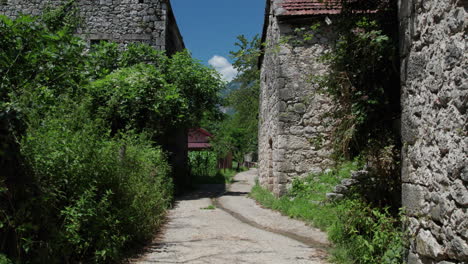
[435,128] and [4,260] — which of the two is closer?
[4,260]

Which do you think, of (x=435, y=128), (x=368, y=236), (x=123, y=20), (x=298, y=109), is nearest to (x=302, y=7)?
(x=298, y=109)

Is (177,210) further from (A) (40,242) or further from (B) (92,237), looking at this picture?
(A) (40,242)

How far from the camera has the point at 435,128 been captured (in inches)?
125

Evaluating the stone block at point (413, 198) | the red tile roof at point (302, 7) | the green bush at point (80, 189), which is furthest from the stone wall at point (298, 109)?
the stone block at point (413, 198)

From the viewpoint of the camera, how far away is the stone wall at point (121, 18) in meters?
13.3

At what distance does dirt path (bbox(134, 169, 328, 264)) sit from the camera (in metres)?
4.98

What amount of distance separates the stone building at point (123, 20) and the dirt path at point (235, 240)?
523 centimetres

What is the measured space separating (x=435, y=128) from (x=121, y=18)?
1245cm

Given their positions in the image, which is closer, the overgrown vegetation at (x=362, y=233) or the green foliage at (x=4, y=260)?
the green foliage at (x=4, y=260)

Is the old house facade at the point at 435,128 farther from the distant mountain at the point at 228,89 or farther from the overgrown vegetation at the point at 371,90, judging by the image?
the distant mountain at the point at 228,89

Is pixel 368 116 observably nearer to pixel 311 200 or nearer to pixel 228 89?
pixel 311 200

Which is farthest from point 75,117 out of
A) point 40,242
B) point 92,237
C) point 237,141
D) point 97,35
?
point 237,141

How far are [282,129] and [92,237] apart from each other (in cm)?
611

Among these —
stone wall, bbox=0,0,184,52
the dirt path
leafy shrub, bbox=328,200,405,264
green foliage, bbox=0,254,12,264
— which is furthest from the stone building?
green foliage, bbox=0,254,12,264
